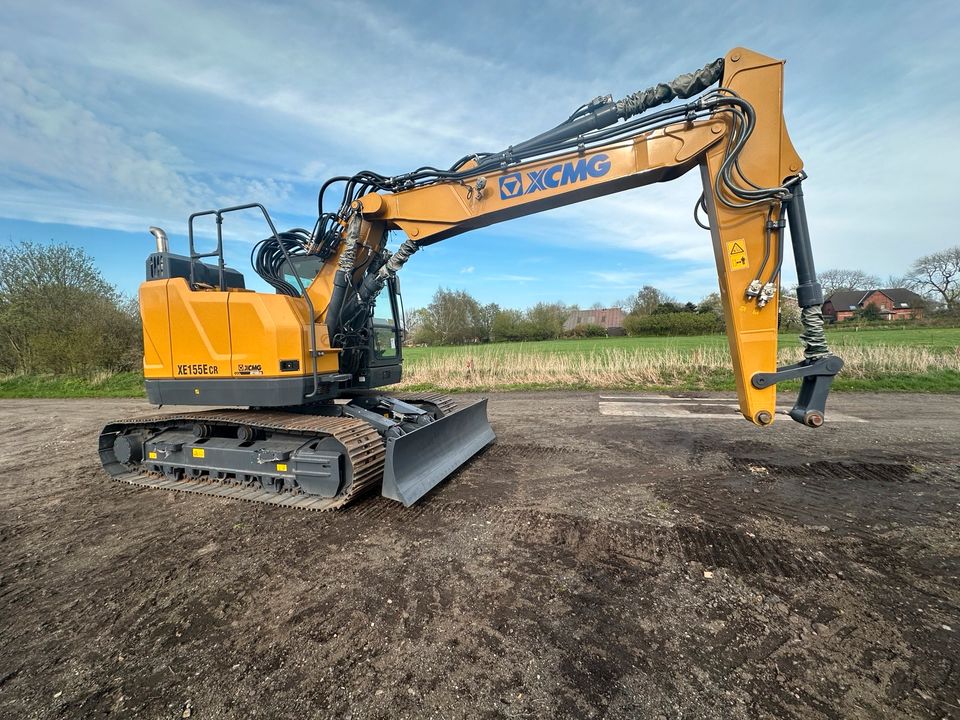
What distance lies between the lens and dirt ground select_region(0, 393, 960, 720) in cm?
212

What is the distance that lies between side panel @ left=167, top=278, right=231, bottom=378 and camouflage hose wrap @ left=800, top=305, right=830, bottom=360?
5.75m

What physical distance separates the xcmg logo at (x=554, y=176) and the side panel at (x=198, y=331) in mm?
3272

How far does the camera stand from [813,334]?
3992 mm

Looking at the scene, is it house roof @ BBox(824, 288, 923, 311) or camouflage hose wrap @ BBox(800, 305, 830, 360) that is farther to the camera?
house roof @ BBox(824, 288, 923, 311)

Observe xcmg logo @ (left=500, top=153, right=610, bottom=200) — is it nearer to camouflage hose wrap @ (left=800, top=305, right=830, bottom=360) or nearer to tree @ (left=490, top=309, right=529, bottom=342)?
camouflage hose wrap @ (left=800, top=305, right=830, bottom=360)

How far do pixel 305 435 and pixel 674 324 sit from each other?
156 feet

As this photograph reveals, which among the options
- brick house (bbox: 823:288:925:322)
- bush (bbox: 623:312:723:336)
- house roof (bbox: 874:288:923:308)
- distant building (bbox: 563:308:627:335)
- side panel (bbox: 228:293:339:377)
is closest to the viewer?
side panel (bbox: 228:293:339:377)

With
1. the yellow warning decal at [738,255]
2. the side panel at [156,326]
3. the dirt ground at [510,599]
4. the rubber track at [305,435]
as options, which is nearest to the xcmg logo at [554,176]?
the yellow warning decal at [738,255]

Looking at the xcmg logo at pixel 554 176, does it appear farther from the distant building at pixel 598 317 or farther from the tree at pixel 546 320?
the distant building at pixel 598 317

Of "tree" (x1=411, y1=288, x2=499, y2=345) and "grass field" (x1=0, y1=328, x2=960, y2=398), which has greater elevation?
"tree" (x1=411, y1=288, x2=499, y2=345)

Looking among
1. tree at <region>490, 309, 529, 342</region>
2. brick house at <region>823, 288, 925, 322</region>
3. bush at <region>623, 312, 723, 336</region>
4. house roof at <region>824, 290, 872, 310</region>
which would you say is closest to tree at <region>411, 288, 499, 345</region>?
tree at <region>490, 309, 529, 342</region>

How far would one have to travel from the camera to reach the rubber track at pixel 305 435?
4.32 metres

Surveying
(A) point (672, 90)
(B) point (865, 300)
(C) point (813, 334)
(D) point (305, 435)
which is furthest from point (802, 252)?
(B) point (865, 300)

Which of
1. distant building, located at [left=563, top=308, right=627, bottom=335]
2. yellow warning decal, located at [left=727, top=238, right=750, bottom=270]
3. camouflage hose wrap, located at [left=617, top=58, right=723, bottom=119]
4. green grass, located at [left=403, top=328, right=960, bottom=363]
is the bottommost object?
green grass, located at [left=403, top=328, right=960, bottom=363]
